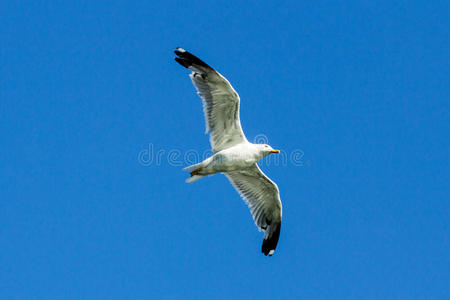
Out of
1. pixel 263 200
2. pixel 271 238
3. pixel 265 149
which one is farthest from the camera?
pixel 271 238

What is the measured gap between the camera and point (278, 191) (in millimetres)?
13648

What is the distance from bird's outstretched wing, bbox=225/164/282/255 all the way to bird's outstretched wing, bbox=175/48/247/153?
107 centimetres

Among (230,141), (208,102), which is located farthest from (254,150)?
(208,102)

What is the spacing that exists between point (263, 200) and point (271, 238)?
96 centimetres

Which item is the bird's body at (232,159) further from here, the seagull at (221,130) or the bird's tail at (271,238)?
the bird's tail at (271,238)

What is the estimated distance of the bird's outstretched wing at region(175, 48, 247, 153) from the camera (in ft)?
40.5

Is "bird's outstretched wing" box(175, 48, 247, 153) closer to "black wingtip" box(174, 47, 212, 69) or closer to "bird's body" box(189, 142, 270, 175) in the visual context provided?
"black wingtip" box(174, 47, 212, 69)

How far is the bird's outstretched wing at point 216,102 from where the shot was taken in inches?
486

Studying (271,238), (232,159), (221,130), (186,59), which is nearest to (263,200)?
(271,238)

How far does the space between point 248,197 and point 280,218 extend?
2.95 feet

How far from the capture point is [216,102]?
12.5 m

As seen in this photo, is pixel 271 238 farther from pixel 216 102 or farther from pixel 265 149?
pixel 216 102

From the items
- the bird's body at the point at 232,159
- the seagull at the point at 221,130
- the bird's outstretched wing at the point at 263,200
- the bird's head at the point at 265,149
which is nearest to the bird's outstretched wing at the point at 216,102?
the seagull at the point at 221,130

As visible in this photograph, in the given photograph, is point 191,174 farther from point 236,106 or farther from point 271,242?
point 271,242
